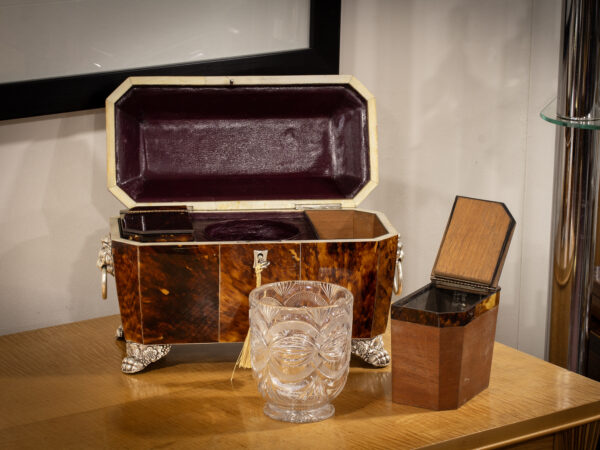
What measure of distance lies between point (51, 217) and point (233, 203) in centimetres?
38

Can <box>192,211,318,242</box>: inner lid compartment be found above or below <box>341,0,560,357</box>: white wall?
below

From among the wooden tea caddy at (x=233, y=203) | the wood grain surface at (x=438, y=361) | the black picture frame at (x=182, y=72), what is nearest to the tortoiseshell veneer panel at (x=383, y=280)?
the wooden tea caddy at (x=233, y=203)

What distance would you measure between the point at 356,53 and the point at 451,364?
0.87m

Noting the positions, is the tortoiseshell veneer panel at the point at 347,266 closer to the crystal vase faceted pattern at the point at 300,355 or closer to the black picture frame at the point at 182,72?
the crystal vase faceted pattern at the point at 300,355

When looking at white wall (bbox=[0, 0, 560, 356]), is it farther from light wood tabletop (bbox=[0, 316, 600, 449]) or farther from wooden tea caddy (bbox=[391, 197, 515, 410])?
wooden tea caddy (bbox=[391, 197, 515, 410])

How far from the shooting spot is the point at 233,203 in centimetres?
134

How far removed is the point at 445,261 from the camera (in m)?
1.08

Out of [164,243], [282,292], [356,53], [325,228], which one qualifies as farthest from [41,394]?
[356,53]

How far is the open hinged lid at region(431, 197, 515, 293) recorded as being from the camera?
1.05 meters

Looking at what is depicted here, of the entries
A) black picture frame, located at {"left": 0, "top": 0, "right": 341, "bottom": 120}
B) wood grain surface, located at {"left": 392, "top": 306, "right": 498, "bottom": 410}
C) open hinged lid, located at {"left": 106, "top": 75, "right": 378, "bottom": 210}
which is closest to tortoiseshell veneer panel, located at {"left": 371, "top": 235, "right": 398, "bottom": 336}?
wood grain surface, located at {"left": 392, "top": 306, "right": 498, "bottom": 410}

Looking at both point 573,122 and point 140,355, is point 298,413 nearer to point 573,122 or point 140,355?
point 140,355

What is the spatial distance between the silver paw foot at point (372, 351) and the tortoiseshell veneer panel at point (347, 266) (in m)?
0.07

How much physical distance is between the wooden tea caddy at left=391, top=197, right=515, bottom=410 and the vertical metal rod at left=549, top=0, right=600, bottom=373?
0.58 feet

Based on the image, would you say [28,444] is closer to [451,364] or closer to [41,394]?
[41,394]
